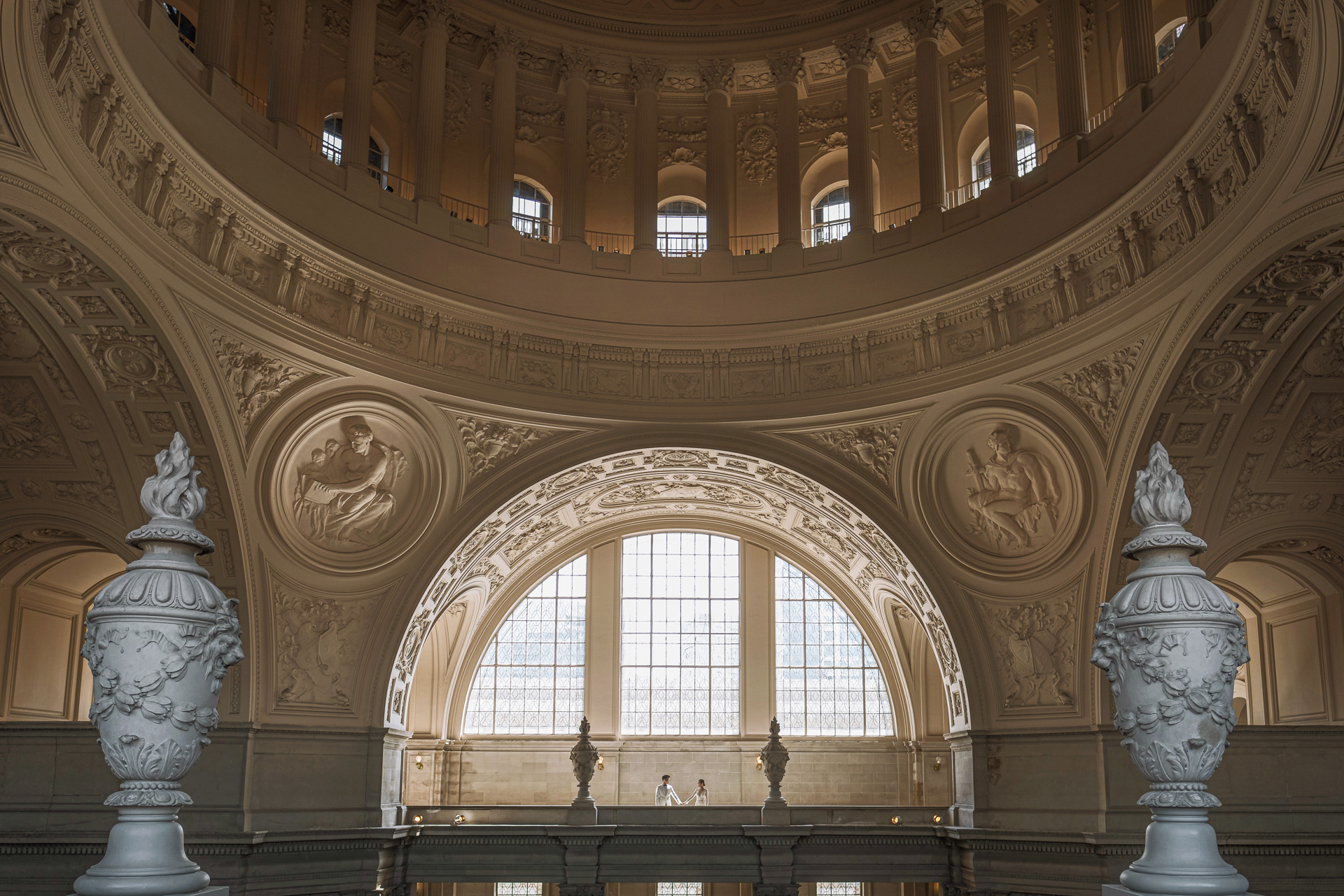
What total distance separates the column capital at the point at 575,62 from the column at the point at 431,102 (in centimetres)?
251

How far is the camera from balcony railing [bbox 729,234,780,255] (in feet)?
82.5

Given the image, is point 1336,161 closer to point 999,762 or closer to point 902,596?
point 999,762

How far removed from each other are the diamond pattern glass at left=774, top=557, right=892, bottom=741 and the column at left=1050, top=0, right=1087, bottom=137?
47.5 ft

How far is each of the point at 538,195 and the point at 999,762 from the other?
15215 mm

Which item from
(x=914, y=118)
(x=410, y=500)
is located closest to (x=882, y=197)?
(x=914, y=118)

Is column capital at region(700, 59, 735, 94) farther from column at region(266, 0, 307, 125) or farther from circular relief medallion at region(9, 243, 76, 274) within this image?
circular relief medallion at region(9, 243, 76, 274)

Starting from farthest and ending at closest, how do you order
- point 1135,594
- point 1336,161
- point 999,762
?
point 999,762, point 1336,161, point 1135,594

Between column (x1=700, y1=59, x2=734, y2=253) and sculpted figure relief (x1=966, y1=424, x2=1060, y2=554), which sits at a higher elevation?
column (x1=700, y1=59, x2=734, y2=253)

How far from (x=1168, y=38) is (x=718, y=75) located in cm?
887

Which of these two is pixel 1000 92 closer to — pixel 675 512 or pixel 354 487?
pixel 675 512

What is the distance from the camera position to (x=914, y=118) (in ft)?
81.9

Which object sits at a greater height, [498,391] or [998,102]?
[998,102]

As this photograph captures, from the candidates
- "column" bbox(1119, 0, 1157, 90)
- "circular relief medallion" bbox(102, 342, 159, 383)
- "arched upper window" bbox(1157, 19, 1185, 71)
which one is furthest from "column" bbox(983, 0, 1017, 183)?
"circular relief medallion" bbox(102, 342, 159, 383)

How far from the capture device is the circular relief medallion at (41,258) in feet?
49.4
